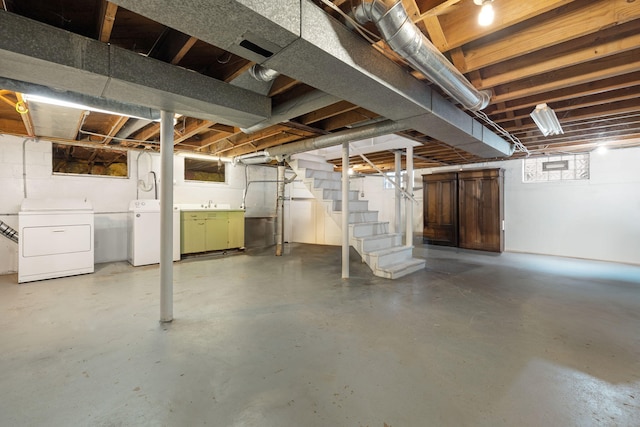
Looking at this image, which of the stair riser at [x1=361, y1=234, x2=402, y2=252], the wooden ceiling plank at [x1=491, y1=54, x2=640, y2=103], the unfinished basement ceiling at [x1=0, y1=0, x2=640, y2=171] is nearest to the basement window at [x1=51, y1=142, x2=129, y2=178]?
the unfinished basement ceiling at [x1=0, y1=0, x2=640, y2=171]

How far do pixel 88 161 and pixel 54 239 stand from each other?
1867mm

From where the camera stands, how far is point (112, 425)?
1.29m

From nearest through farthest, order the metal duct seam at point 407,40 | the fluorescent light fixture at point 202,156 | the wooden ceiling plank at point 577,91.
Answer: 1. the metal duct seam at point 407,40
2. the wooden ceiling plank at point 577,91
3. the fluorescent light fixture at point 202,156

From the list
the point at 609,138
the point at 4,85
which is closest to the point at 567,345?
the point at 609,138

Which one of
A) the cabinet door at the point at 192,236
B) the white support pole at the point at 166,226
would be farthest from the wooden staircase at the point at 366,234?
the white support pole at the point at 166,226

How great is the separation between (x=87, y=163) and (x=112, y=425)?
5178mm

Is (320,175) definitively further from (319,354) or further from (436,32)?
(319,354)

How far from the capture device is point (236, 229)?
232 inches

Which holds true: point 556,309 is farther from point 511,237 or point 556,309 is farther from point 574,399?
point 511,237

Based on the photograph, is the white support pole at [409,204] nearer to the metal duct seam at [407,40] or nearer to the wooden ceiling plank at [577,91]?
the wooden ceiling plank at [577,91]

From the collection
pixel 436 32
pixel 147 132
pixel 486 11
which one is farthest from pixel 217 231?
pixel 486 11

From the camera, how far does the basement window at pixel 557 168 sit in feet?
18.0

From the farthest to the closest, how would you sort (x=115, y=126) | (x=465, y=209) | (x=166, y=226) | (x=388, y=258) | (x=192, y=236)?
(x=465, y=209), (x=192, y=236), (x=388, y=258), (x=115, y=126), (x=166, y=226)

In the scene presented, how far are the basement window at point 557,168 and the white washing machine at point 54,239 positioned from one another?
8555 millimetres
